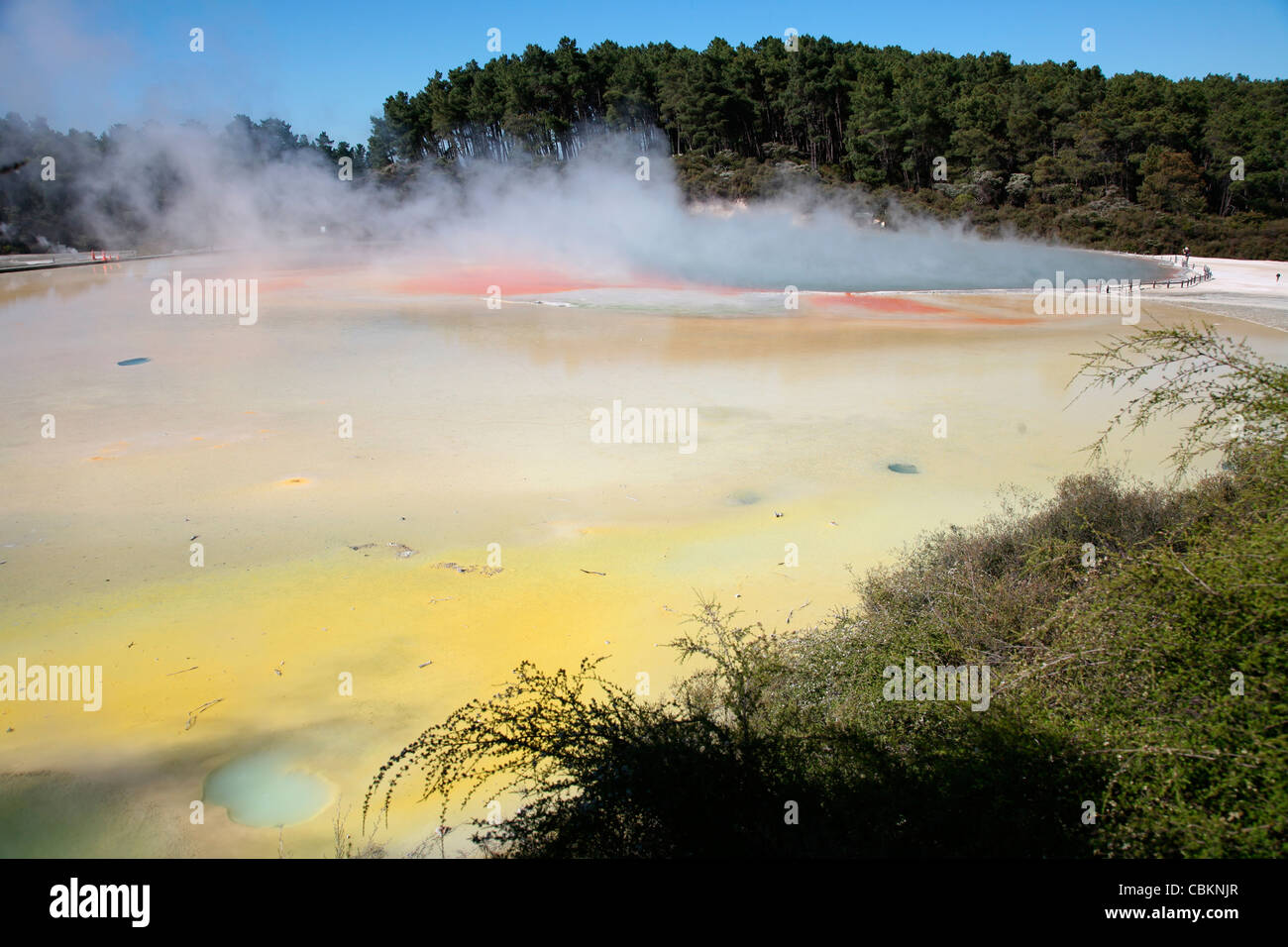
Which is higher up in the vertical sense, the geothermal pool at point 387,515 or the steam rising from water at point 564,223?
the steam rising from water at point 564,223

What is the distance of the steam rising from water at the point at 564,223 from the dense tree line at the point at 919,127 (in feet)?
11.8

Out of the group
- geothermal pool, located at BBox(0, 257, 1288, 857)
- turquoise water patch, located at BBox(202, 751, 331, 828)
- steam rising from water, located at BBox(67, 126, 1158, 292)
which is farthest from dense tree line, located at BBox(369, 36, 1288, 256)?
turquoise water patch, located at BBox(202, 751, 331, 828)

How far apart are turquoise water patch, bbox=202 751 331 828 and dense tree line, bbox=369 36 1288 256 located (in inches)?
1652

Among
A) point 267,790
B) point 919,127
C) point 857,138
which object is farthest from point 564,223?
point 267,790

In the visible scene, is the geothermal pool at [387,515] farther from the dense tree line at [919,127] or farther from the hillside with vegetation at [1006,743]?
the dense tree line at [919,127]

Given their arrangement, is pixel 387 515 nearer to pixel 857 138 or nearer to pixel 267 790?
pixel 267 790

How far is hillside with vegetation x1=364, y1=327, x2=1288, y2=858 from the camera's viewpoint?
3.51 metres

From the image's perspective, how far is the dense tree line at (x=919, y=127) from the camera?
44.2 meters

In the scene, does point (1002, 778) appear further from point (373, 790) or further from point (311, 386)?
point (311, 386)

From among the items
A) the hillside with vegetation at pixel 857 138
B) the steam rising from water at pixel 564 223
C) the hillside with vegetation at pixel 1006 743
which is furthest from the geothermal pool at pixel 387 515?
the hillside with vegetation at pixel 857 138

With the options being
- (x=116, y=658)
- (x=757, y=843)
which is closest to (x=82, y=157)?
(x=116, y=658)

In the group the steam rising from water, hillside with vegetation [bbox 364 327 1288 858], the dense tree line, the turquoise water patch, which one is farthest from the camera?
the dense tree line

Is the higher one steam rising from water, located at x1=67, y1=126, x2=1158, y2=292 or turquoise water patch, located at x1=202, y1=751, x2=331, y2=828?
steam rising from water, located at x1=67, y1=126, x2=1158, y2=292

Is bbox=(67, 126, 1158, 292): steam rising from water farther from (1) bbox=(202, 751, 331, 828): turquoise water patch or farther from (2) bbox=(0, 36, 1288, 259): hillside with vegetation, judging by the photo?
(1) bbox=(202, 751, 331, 828): turquoise water patch
